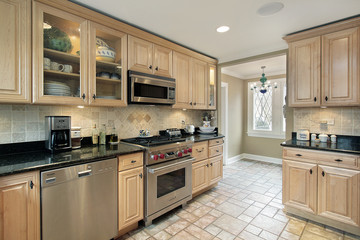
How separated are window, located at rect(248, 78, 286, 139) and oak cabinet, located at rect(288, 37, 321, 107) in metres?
2.35

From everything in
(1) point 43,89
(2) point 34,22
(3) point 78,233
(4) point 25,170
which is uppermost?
(2) point 34,22

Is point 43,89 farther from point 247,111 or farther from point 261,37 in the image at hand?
point 247,111

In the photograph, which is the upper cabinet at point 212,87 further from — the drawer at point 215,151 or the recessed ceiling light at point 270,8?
the recessed ceiling light at point 270,8

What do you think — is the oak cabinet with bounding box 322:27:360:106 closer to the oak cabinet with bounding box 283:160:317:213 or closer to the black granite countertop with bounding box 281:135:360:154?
the black granite countertop with bounding box 281:135:360:154

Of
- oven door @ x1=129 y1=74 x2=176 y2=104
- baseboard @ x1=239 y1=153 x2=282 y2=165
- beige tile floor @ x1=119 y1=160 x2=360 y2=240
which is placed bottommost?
beige tile floor @ x1=119 y1=160 x2=360 y2=240

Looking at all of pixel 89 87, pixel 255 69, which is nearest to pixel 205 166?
pixel 89 87

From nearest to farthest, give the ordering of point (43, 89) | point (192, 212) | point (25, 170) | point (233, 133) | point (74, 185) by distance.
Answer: point (25, 170) < point (74, 185) < point (43, 89) < point (192, 212) < point (233, 133)

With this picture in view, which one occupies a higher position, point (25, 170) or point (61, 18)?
point (61, 18)

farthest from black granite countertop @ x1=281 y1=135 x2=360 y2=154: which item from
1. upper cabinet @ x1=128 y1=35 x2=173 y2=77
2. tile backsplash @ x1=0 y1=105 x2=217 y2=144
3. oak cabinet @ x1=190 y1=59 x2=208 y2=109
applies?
upper cabinet @ x1=128 y1=35 x2=173 y2=77

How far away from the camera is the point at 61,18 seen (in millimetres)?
1836

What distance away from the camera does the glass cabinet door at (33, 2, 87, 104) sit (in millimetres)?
1699

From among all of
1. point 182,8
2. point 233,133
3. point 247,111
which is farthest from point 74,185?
point 247,111

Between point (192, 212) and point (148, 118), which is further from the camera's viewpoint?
point (148, 118)

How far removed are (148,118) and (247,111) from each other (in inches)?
142
